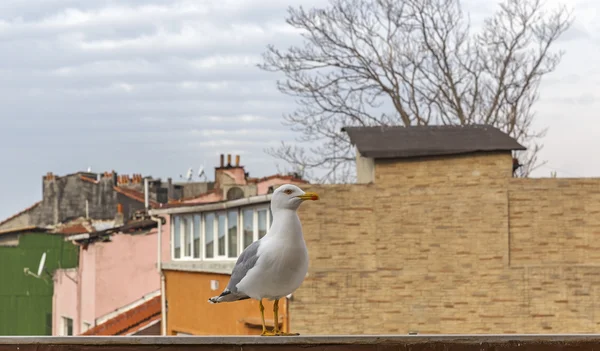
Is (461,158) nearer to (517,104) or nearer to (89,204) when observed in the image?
(517,104)

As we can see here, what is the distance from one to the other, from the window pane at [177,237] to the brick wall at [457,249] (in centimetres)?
694

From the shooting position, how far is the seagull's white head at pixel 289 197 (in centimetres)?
735

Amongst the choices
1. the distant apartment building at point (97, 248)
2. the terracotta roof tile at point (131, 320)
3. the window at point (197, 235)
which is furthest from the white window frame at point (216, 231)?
the terracotta roof tile at point (131, 320)

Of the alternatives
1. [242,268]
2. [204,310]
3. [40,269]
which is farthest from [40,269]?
[242,268]

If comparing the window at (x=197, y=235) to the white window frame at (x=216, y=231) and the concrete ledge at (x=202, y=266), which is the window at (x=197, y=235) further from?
the concrete ledge at (x=202, y=266)

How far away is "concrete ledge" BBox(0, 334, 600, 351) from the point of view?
746 cm

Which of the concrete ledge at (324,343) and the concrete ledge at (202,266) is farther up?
the concrete ledge at (324,343)

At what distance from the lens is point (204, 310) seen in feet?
105

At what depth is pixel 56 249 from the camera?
46.5 m

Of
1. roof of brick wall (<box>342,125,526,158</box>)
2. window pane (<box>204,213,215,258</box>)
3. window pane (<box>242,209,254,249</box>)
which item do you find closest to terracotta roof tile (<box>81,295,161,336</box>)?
window pane (<box>204,213,215,258</box>)

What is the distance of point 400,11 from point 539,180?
16399 mm

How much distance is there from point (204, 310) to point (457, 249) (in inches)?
303

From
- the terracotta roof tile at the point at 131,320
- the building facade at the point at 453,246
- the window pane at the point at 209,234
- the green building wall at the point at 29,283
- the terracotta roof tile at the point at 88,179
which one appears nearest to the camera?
the building facade at the point at 453,246

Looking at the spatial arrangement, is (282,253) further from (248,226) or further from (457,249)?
(457,249)
